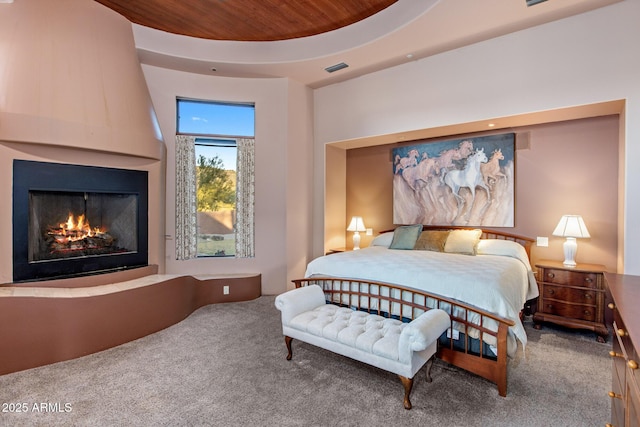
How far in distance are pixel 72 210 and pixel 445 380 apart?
4.19 metres

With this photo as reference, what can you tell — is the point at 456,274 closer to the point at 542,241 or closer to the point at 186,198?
the point at 542,241

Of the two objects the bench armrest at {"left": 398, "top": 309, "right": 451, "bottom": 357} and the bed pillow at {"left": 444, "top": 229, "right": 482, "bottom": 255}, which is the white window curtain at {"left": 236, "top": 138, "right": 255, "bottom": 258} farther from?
the bench armrest at {"left": 398, "top": 309, "right": 451, "bottom": 357}

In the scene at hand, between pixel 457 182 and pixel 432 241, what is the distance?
1.00 meters

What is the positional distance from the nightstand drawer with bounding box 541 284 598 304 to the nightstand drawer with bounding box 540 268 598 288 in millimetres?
63

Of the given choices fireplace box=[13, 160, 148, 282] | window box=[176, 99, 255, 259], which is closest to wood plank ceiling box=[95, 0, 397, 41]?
window box=[176, 99, 255, 259]

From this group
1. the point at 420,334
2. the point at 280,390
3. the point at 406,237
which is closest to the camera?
the point at 420,334

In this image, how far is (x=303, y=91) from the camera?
5.46 m

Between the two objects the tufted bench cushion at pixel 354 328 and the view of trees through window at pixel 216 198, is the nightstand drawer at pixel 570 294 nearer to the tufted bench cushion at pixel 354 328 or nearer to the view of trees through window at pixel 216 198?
the tufted bench cushion at pixel 354 328

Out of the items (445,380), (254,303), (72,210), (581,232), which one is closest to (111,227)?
(72,210)

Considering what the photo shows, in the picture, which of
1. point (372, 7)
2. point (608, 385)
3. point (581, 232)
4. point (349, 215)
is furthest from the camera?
point (349, 215)

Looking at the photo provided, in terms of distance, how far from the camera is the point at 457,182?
462 cm

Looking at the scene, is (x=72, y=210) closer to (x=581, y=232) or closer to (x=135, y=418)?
(x=135, y=418)

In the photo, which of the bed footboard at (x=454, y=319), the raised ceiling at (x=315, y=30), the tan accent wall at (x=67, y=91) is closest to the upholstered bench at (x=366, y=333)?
the bed footboard at (x=454, y=319)

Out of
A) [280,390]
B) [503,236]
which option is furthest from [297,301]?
[503,236]
